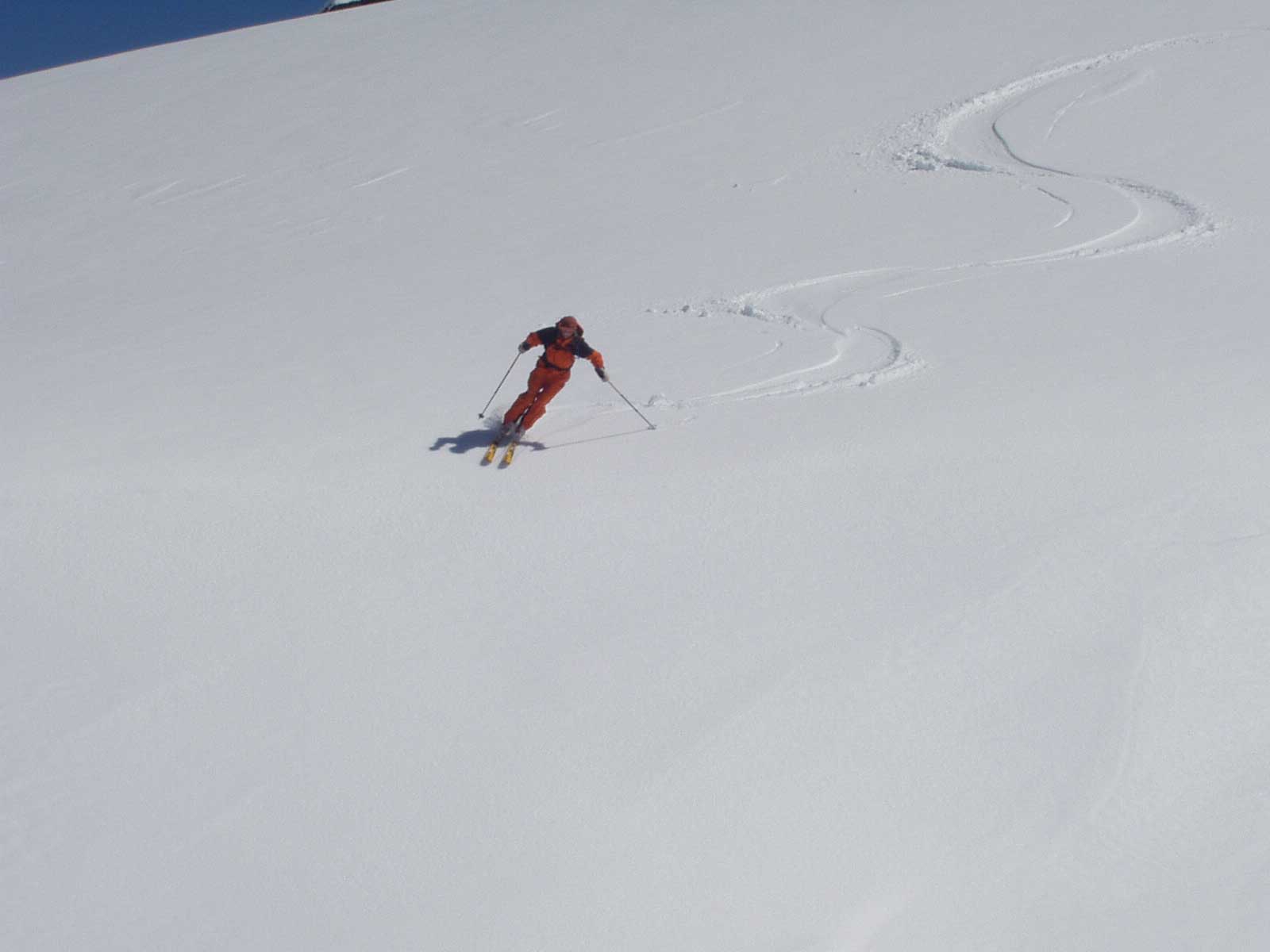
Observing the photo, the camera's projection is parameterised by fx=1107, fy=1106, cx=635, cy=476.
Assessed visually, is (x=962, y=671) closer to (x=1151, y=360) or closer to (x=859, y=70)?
(x=1151, y=360)

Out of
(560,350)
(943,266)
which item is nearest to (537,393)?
(560,350)

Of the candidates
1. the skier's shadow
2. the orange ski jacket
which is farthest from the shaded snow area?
the orange ski jacket

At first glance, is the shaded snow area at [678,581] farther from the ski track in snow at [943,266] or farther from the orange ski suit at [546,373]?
the orange ski suit at [546,373]

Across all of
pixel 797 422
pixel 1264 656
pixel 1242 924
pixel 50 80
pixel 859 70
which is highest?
pixel 50 80

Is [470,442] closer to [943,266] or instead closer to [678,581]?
[678,581]

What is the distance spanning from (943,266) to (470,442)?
433 cm

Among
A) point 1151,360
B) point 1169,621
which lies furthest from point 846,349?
point 1169,621

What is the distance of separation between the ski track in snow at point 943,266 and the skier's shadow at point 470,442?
2.21ft

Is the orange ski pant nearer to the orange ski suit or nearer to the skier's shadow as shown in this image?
the orange ski suit

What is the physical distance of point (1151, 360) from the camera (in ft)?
21.2

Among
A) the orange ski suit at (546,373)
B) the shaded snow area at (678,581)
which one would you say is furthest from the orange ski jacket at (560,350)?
the shaded snow area at (678,581)

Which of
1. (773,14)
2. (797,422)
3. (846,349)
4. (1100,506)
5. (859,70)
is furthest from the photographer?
(773,14)

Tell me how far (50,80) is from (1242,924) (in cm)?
2443

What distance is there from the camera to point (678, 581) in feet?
16.4
